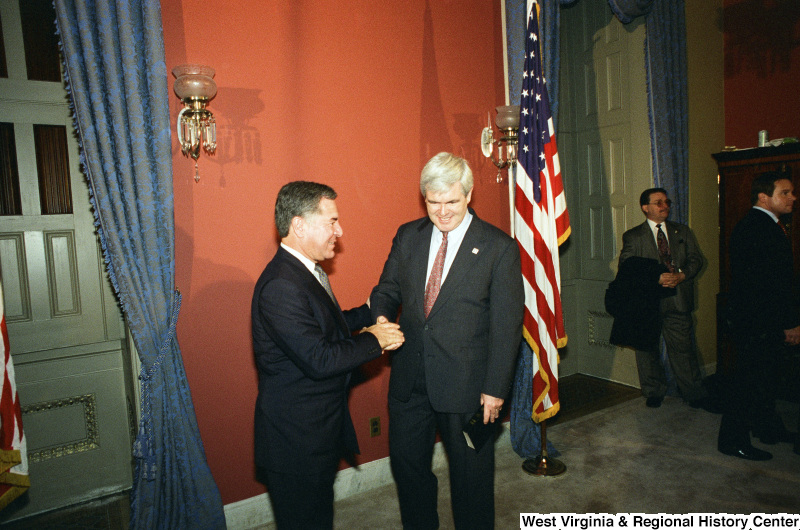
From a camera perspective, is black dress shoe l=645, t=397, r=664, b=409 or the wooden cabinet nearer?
the wooden cabinet

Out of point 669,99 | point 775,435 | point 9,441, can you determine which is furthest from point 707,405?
point 9,441

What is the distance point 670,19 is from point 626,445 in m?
3.72

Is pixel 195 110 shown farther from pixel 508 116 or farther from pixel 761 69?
pixel 761 69

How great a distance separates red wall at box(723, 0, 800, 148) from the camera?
4.57m

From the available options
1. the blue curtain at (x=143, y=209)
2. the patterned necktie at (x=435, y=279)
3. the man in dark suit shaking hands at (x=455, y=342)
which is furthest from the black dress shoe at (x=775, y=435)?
the blue curtain at (x=143, y=209)

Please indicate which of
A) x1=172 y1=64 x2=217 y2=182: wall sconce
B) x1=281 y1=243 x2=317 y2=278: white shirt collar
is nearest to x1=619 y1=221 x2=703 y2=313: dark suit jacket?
x1=281 y1=243 x2=317 y2=278: white shirt collar

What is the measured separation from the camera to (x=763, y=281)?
320 centimetres

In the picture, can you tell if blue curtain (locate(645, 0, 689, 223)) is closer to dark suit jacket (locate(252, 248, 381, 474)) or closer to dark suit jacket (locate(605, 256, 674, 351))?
dark suit jacket (locate(605, 256, 674, 351))

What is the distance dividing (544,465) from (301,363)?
2.17 meters

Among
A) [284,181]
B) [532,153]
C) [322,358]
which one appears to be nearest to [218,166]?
[284,181]

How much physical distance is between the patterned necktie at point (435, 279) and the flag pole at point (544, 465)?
151cm

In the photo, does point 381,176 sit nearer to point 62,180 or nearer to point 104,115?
point 104,115

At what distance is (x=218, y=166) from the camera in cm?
274

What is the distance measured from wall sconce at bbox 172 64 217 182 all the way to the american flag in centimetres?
182
